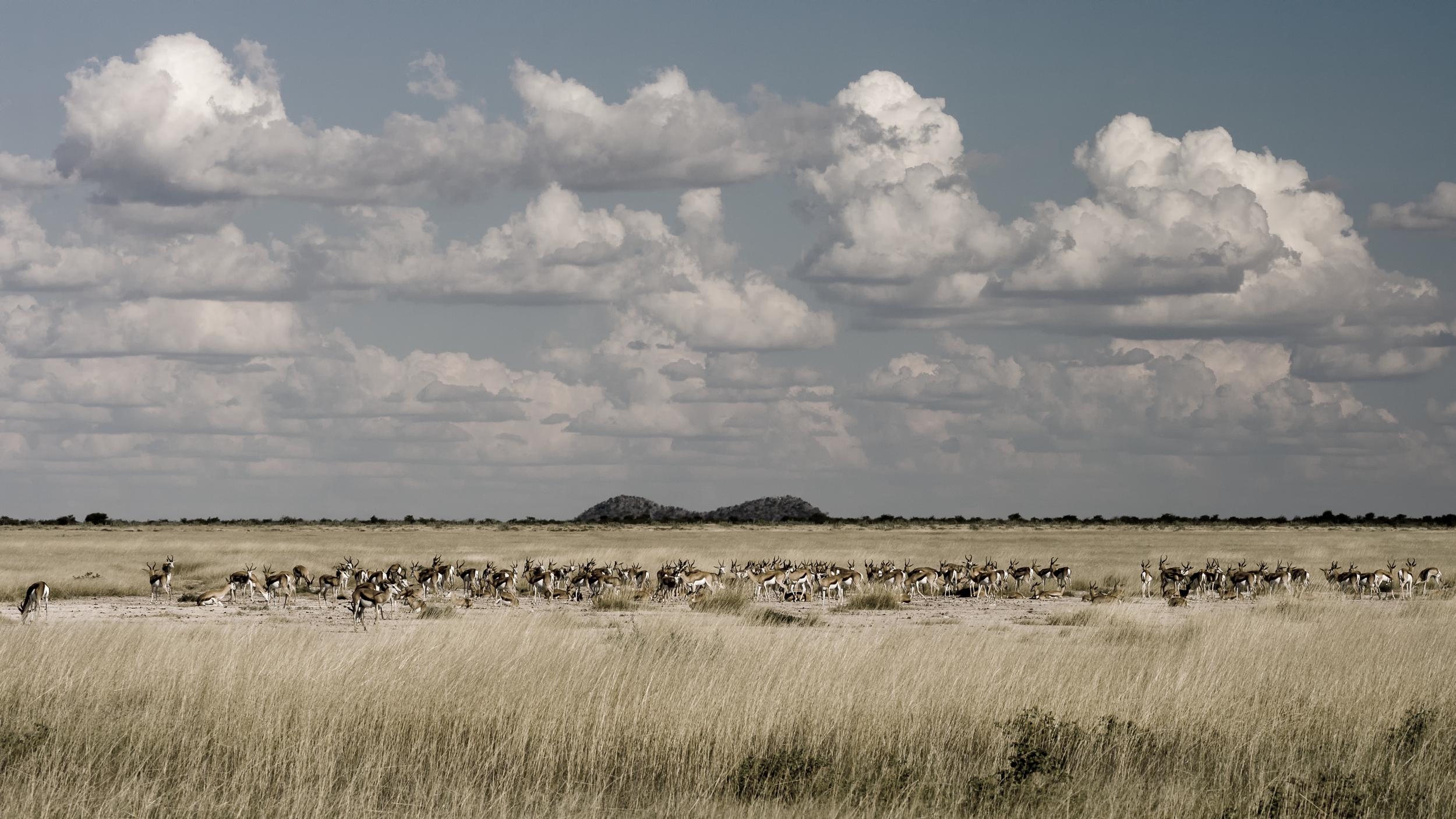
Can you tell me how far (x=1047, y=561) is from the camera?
5209cm

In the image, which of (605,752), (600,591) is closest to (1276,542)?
(600,591)

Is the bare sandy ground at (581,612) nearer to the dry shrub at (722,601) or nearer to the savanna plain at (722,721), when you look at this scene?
the dry shrub at (722,601)

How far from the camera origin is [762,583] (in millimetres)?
35312

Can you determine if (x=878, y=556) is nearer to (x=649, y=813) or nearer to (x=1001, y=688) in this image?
(x=1001, y=688)

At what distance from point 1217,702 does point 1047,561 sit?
128 ft

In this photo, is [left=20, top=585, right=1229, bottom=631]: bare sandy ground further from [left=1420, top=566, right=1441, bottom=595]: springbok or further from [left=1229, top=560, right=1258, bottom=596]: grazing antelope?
[left=1420, top=566, right=1441, bottom=595]: springbok

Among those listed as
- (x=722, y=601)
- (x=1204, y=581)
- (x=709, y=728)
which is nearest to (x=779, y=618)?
(x=722, y=601)

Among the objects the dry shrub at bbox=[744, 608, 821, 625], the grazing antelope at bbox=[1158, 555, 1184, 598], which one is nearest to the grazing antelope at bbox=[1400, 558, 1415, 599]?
the grazing antelope at bbox=[1158, 555, 1184, 598]

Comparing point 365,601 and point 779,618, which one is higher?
point 365,601

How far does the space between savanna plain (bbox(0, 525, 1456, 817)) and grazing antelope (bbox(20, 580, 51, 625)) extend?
18.4 ft

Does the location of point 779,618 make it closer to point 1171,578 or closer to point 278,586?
point 278,586

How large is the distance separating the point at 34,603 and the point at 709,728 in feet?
71.7

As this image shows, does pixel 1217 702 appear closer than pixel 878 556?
Yes

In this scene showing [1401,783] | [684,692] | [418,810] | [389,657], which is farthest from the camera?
[389,657]
